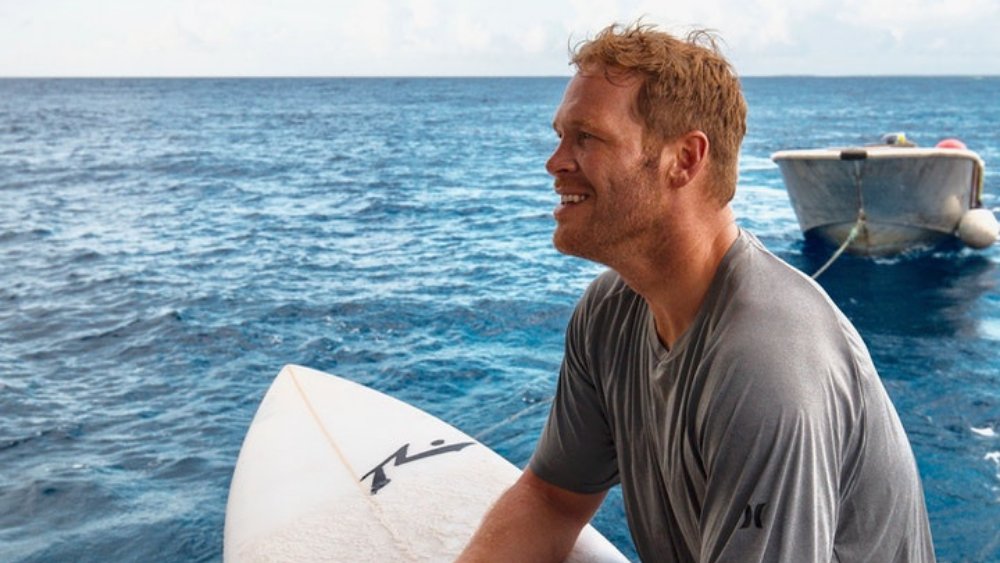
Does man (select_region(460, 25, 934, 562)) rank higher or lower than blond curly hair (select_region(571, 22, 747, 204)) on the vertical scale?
lower

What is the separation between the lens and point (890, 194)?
1147 cm

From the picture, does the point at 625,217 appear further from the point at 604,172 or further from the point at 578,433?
the point at 578,433

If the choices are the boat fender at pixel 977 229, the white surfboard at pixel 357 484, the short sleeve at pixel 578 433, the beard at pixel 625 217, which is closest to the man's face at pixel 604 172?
the beard at pixel 625 217

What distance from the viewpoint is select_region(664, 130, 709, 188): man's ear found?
171 cm

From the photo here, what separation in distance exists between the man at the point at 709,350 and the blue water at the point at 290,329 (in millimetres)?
137

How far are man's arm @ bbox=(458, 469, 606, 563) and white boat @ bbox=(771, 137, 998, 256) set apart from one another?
9467mm

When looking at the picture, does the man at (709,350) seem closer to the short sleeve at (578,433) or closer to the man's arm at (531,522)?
Result: the short sleeve at (578,433)

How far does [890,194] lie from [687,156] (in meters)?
10.6

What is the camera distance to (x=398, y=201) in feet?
67.7

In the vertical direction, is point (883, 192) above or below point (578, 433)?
below

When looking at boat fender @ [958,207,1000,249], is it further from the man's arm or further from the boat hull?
the man's arm

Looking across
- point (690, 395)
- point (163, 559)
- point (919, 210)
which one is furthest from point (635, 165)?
point (919, 210)

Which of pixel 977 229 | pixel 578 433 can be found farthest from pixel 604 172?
pixel 977 229

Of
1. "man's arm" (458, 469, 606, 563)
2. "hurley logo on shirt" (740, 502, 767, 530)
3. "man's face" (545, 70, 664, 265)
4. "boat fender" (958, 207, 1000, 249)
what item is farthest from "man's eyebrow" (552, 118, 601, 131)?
"boat fender" (958, 207, 1000, 249)
